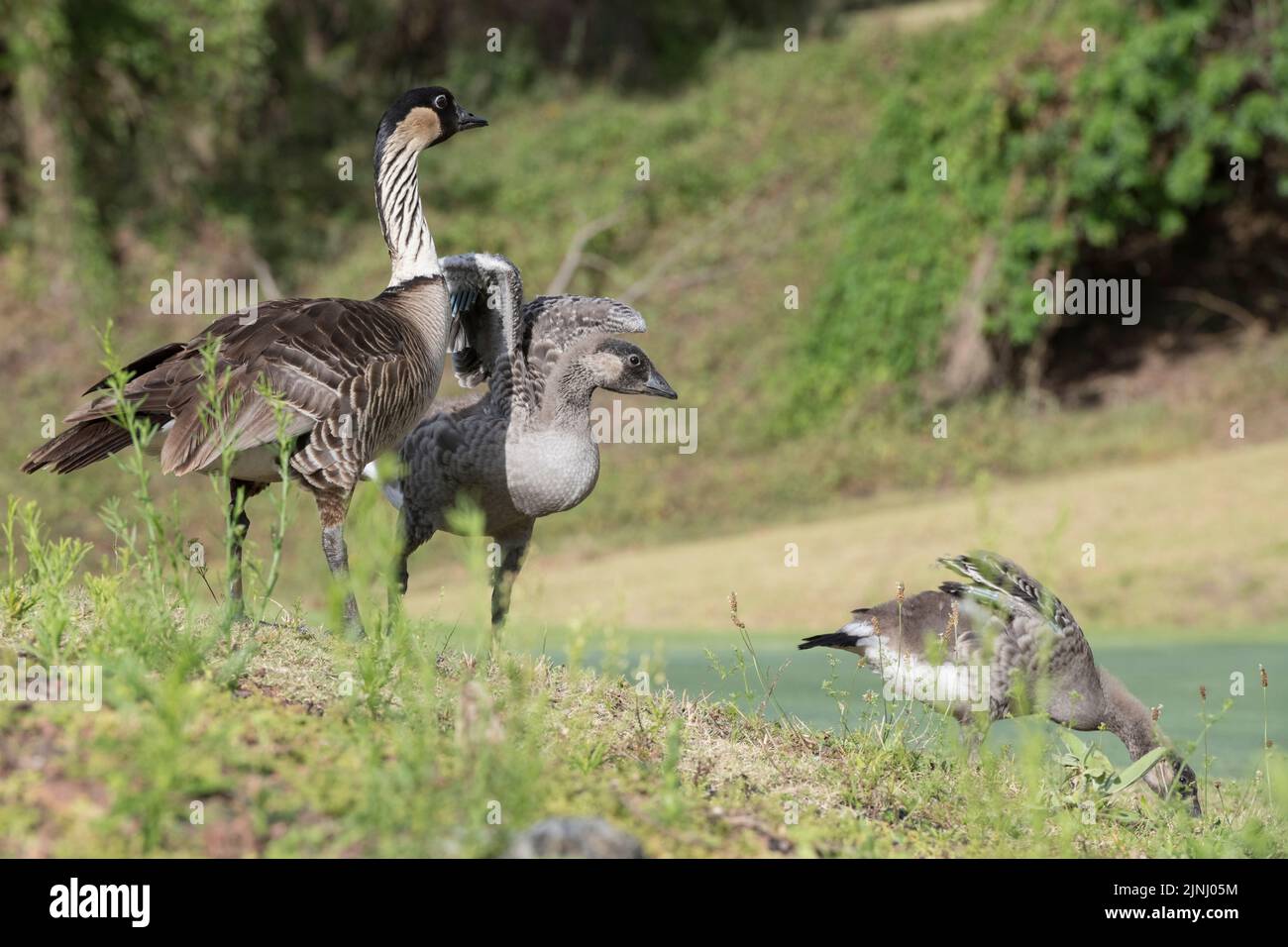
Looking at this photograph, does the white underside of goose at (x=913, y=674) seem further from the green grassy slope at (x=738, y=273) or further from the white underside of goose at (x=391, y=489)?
the green grassy slope at (x=738, y=273)

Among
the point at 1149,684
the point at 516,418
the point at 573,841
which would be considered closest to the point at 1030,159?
the point at 1149,684

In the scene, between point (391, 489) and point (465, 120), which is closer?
point (465, 120)

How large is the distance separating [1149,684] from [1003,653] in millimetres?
3316

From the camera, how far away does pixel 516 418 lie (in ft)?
22.9

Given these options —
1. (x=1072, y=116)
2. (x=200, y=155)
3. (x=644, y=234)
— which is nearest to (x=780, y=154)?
(x=644, y=234)

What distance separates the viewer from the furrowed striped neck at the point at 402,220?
6898 millimetres

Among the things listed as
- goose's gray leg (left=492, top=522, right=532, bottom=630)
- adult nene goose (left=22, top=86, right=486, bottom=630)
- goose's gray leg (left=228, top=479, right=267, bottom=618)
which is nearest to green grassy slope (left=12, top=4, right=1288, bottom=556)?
goose's gray leg (left=492, top=522, right=532, bottom=630)

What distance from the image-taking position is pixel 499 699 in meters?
4.51

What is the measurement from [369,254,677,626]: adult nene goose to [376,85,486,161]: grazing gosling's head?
65cm

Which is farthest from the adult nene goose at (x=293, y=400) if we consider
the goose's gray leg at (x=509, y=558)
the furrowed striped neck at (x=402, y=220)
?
the goose's gray leg at (x=509, y=558)

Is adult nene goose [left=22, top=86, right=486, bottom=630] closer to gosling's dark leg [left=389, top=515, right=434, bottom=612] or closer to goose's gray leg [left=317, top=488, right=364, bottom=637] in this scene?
goose's gray leg [left=317, top=488, right=364, bottom=637]

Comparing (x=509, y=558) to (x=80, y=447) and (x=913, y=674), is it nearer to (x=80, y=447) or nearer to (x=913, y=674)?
(x=913, y=674)

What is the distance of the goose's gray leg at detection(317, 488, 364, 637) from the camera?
6.04 metres

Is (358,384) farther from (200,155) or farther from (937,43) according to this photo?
(200,155)
